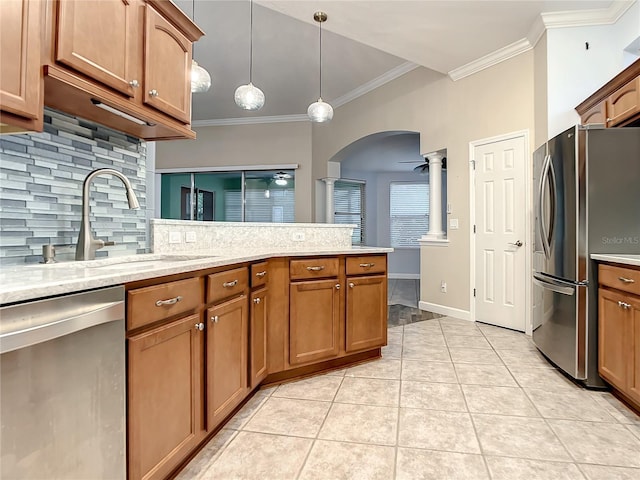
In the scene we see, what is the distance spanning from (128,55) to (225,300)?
1.16 meters

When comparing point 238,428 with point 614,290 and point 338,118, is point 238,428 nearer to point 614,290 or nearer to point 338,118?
point 614,290

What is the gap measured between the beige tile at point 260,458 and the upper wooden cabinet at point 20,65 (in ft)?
4.80

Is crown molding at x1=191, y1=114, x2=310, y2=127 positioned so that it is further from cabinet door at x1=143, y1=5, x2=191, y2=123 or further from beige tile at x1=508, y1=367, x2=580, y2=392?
beige tile at x1=508, y1=367, x2=580, y2=392

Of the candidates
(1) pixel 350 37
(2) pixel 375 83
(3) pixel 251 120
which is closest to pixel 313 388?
(1) pixel 350 37

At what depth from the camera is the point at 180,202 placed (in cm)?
747

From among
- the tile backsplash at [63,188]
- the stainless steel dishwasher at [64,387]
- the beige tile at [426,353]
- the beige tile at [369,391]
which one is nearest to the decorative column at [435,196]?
the beige tile at [426,353]

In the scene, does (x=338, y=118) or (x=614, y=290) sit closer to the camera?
(x=614, y=290)

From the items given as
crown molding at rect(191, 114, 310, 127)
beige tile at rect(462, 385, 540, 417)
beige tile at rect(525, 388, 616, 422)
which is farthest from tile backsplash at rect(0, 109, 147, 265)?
crown molding at rect(191, 114, 310, 127)

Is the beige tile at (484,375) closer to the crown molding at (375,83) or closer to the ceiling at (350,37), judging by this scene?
the ceiling at (350,37)

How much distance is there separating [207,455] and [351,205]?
7.23 m

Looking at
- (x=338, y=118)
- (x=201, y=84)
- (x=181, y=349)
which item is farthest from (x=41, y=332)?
(x=338, y=118)

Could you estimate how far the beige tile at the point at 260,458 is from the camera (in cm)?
151

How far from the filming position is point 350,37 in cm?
376

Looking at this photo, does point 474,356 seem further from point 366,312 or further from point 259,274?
point 259,274
